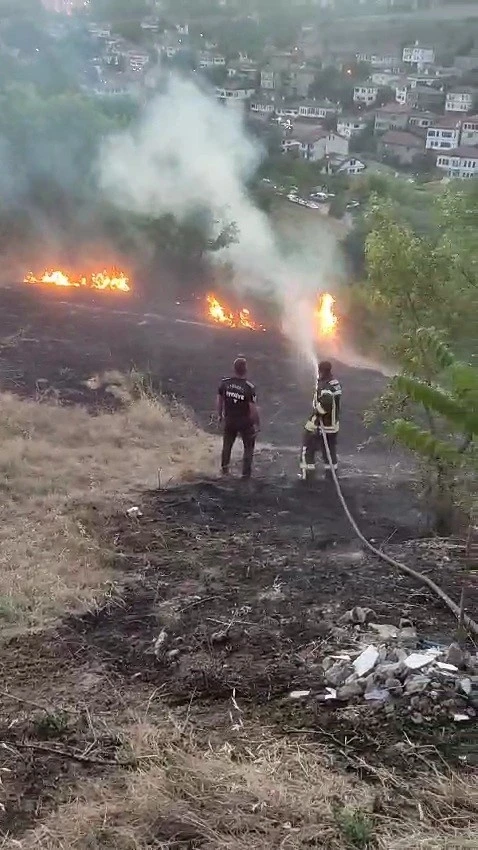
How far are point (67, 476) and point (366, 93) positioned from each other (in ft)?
76.0

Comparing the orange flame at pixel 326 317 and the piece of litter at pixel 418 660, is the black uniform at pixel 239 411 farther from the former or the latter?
the orange flame at pixel 326 317

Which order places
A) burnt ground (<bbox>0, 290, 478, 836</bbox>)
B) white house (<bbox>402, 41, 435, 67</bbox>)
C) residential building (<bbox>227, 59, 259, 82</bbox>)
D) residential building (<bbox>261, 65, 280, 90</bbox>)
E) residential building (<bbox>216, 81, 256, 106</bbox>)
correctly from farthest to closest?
residential building (<bbox>227, 59, 259, 82</bbox>) → residential building (<bbox>261, 65, 280, 90</bbox>) → residential building (<bbox>216, 81, 256, 106</bbox>) → white house (<bbox>402, 41, 435, 67</bbox>) → burnt ground (<bbox>0, 290, 478, 836</bbox>)

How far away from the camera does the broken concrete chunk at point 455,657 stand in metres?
4.91

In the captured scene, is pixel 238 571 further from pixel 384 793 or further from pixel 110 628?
pixel 384 793

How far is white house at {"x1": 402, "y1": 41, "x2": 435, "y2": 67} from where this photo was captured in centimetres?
2162

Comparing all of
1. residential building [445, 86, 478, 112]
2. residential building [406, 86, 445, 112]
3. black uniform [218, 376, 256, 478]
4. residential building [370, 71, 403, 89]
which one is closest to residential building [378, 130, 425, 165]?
residential building [406, 86, 445, 112]

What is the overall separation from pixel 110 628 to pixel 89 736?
4.64 feet

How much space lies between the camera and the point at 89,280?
69.7ft

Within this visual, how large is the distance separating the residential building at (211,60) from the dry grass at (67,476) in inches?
972

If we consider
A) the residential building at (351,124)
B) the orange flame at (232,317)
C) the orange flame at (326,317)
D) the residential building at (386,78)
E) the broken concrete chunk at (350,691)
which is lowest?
the orange flame at (232,317)

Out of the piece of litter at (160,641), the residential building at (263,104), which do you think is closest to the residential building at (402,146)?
the residential building at (263,104)

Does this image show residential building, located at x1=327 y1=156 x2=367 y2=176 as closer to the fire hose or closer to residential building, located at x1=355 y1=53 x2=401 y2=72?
residential building, located at x1=355 y1=53 x2=401 y2=72

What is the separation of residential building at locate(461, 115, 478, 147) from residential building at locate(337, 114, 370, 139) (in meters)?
8.61

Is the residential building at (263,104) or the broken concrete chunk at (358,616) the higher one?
the residential building at (263,104)
